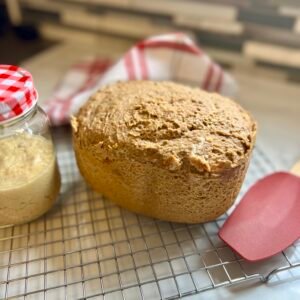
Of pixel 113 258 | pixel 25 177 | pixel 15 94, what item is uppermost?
pixel 15 94

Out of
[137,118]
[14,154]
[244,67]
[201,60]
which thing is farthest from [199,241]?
[244,67]

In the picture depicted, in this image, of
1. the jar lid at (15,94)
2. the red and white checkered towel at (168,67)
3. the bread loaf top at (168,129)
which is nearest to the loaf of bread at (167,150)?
the bread loaf top at (168,129)

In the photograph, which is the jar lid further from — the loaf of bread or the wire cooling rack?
the wire cooling rack

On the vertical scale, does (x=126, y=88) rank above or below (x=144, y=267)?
above

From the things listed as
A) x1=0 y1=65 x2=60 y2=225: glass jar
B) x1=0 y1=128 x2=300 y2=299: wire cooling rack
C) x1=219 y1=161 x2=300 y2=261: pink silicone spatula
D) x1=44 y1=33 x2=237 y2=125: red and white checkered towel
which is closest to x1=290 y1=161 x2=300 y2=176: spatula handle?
x1=219 y1=161 x2=300 y2=261: pink silicone spatula

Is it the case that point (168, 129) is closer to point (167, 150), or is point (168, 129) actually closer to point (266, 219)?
point (167, 150)

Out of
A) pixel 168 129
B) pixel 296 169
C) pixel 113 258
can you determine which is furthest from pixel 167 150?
pixel 296 169

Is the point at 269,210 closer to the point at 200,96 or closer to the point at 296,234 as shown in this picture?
the point at 296,234
